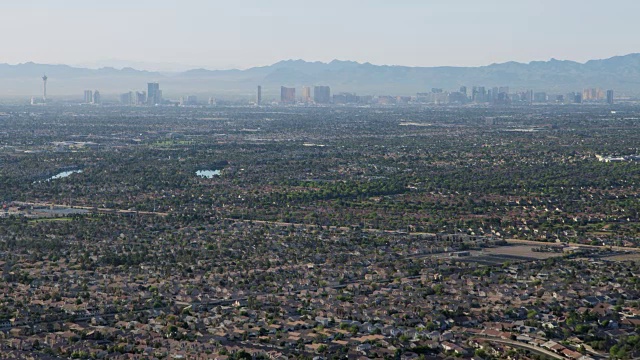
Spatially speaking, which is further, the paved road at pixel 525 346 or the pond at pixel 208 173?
the pond at pixel 208 173

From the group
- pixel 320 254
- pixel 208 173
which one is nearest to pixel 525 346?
pixel 320 254

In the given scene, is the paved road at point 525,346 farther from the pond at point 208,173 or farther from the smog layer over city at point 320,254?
the pond at point 208,173

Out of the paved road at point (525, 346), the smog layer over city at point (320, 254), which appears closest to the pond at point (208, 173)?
the smog layer over city at point (320, 254)

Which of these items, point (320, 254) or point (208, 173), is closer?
point (320, 254)

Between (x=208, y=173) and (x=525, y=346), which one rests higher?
(x=525, y=346)

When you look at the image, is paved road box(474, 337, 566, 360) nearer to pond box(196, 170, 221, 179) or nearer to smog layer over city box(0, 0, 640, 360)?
smog layer over city box(0, 0, 640, 360)

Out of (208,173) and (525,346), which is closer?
(525,346)

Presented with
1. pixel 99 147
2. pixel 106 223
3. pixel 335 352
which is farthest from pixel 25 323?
pixel 99 147

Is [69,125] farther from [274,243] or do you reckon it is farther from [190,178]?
[274,243]

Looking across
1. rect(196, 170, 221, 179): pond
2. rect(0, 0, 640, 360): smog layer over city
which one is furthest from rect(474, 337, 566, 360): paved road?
rect(196, 170, 221, 179): pond

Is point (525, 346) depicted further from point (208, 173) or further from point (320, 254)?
point (208, 173)

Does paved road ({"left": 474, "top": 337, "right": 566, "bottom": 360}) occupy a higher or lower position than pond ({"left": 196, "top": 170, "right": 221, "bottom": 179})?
higher
